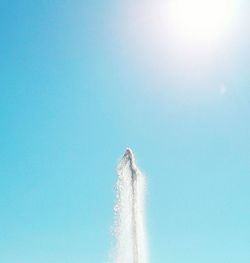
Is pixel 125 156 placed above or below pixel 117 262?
above

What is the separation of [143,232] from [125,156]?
292 inches

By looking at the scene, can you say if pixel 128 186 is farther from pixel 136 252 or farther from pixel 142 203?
pixel 136 252

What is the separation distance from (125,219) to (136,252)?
123 inches

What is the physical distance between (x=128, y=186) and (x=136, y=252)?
611cm

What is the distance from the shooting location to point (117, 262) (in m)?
46.4

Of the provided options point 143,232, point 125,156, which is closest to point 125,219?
point 143,232

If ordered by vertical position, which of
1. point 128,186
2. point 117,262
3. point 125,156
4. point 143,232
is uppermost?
point 125,156

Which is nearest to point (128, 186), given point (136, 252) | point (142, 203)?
point (142, 203)

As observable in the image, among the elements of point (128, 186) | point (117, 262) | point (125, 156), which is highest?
point (125, 156)

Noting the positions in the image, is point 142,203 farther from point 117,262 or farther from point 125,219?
point 117,262

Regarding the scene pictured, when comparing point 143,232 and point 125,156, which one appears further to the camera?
point 125,156

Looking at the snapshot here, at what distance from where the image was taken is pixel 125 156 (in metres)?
51.8

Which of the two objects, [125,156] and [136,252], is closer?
[136,252]

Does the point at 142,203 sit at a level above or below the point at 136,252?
above
